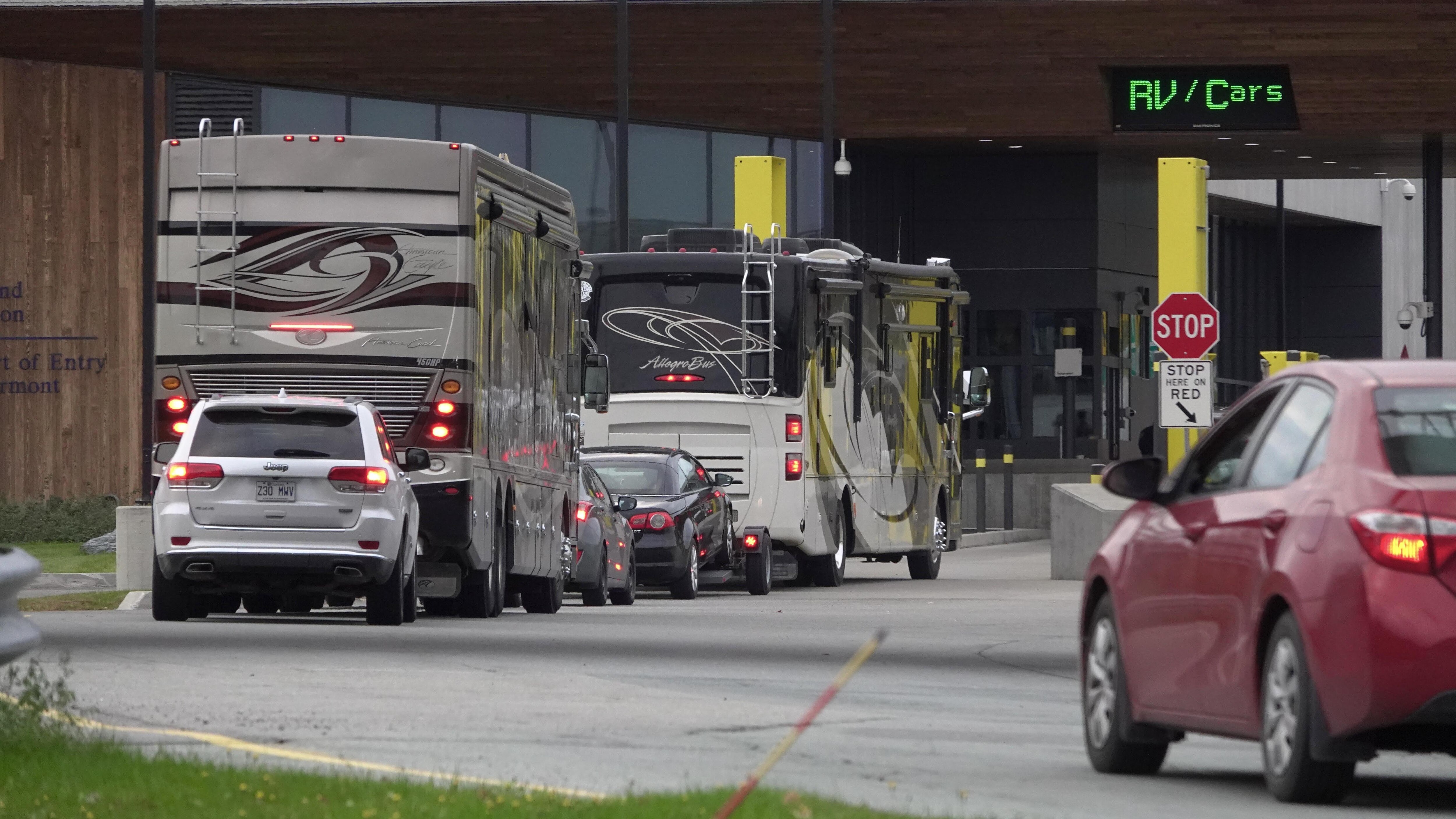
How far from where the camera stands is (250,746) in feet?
35.9

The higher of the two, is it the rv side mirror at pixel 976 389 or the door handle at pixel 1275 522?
the rv side mirror at pixel 976 389

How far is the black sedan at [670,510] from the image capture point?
27.4m

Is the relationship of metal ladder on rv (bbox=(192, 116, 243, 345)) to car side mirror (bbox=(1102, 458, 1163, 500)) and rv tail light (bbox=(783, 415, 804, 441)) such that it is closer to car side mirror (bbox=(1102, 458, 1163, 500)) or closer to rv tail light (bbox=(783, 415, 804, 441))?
rv tail light (bbox=(783, 415, 804, 441))

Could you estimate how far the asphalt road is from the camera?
10.0m

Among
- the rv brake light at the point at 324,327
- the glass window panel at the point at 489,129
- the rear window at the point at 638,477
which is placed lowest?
the rear window at the point at 638,477

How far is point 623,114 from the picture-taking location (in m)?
37.7

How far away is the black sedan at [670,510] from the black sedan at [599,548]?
0.31 m

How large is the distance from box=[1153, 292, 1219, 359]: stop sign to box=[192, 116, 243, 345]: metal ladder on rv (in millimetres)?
9574

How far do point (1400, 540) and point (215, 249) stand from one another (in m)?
13.6

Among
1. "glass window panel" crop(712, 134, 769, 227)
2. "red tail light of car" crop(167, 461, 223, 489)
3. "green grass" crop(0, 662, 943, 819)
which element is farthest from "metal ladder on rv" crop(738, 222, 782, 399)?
"glass window panel" crop(712, 134, 769, 227)

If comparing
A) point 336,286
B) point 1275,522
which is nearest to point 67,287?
point 336,286

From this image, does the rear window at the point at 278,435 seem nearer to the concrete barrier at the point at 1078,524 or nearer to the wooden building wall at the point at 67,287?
the concrete barrier at the point at 1078,524

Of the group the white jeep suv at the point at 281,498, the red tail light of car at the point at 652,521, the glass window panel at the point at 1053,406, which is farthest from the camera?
the glass window panel at the point at 1053,406

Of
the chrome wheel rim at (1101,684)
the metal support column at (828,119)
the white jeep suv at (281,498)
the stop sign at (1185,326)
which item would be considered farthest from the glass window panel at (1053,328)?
the chrome wheel rim at (1101,684)
